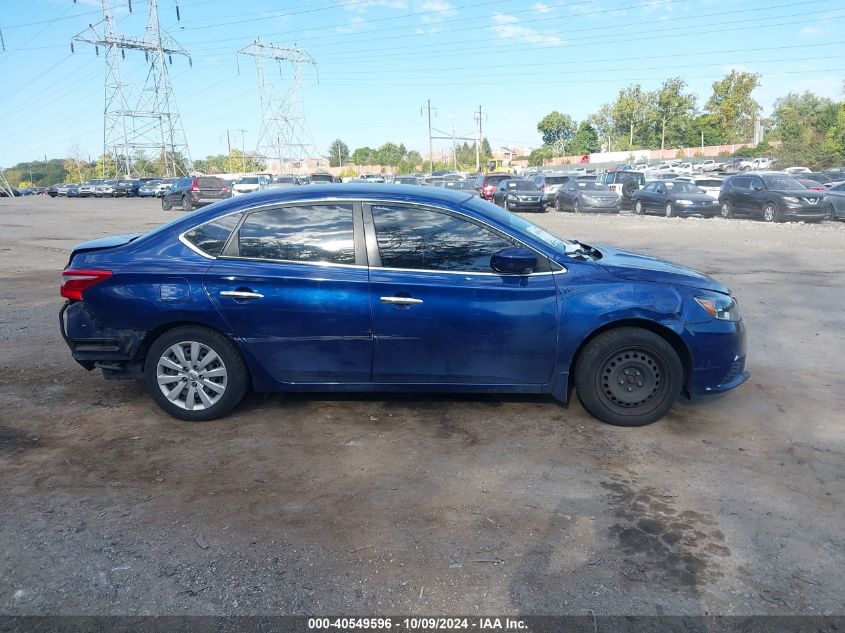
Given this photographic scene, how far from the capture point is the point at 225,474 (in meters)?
3.96

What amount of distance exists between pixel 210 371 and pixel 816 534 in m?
3.79

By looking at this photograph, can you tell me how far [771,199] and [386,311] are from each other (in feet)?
66.9

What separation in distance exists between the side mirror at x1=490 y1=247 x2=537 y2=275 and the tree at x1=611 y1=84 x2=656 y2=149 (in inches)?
3467

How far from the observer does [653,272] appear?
4.60m

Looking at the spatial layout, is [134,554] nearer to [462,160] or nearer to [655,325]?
[655,325]

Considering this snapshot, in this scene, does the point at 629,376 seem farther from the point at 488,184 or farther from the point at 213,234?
the point at 488,184

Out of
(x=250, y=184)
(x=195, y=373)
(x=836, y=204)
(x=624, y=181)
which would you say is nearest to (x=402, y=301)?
(x=195, y=373)

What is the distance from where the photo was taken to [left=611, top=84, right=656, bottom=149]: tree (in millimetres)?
86375

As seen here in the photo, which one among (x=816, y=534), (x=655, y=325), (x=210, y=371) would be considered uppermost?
(x=655, y=325)

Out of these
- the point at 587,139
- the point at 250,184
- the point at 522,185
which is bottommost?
the point at 522,185

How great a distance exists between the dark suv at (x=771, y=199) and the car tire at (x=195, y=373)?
20.6 meters

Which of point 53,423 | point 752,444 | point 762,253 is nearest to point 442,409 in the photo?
point 752,444

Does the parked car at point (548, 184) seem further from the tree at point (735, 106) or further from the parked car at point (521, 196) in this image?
the tree at point (735, 106)

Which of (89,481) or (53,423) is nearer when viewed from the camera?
(89,481)
